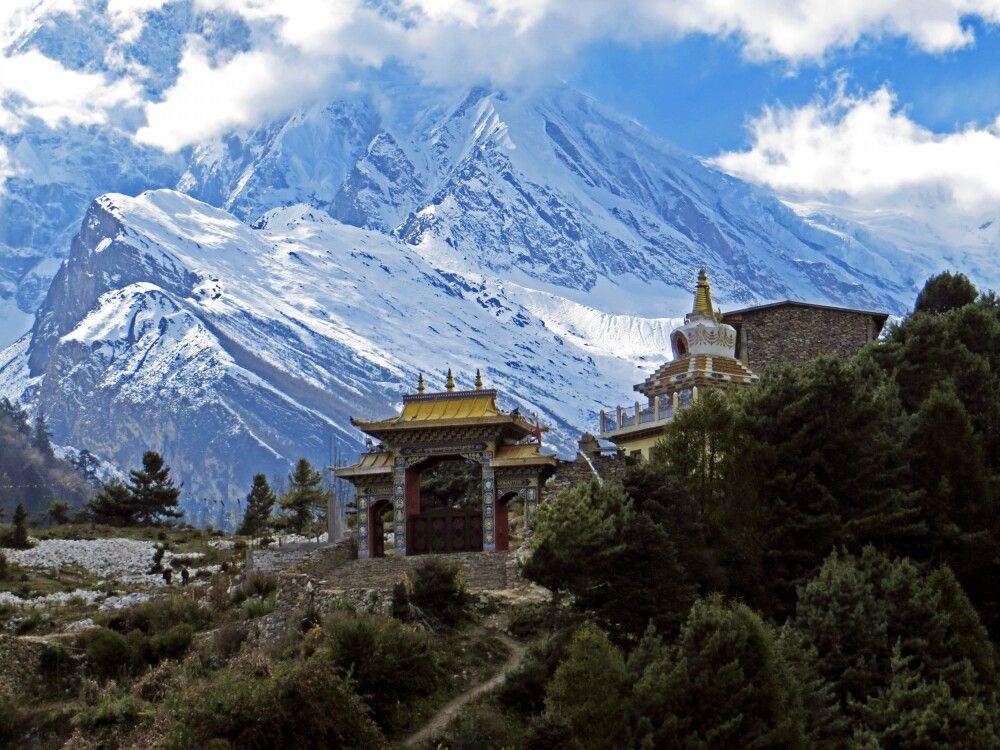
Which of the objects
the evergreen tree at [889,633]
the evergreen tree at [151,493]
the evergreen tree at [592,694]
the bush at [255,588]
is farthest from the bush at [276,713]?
the evergreen tree at [151,493]

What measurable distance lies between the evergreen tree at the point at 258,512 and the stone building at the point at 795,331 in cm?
2444

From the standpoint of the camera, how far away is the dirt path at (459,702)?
117 ft

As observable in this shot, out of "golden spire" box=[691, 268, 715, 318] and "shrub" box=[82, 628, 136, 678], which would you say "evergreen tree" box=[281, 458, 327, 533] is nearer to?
"golden spire" box=[691, 268, 715, 318]

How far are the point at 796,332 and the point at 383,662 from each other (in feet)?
103

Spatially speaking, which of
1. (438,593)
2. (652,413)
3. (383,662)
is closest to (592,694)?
(383,662)

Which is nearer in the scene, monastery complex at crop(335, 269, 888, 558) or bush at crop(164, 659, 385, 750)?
bush at crop(164, 659, 385, 750)

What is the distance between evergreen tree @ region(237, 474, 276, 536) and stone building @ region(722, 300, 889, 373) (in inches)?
962

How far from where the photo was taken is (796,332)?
64062mm

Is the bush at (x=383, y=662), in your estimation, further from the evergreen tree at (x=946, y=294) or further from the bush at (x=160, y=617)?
the evergreen tree at (x=946, y=294)

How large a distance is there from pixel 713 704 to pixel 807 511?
31.9 feet

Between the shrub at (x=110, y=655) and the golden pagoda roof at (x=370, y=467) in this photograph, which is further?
the golden pagoda roof at (x=370, y=467)

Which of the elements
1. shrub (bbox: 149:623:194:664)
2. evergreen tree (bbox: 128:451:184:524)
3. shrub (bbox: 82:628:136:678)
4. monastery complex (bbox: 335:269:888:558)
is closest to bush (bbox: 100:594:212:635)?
shrub (bbox: 149:623:194:664)

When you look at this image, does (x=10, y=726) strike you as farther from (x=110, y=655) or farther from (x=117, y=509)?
(x=117, y=509)

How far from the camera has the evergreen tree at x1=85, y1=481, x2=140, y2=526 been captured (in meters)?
78.4
